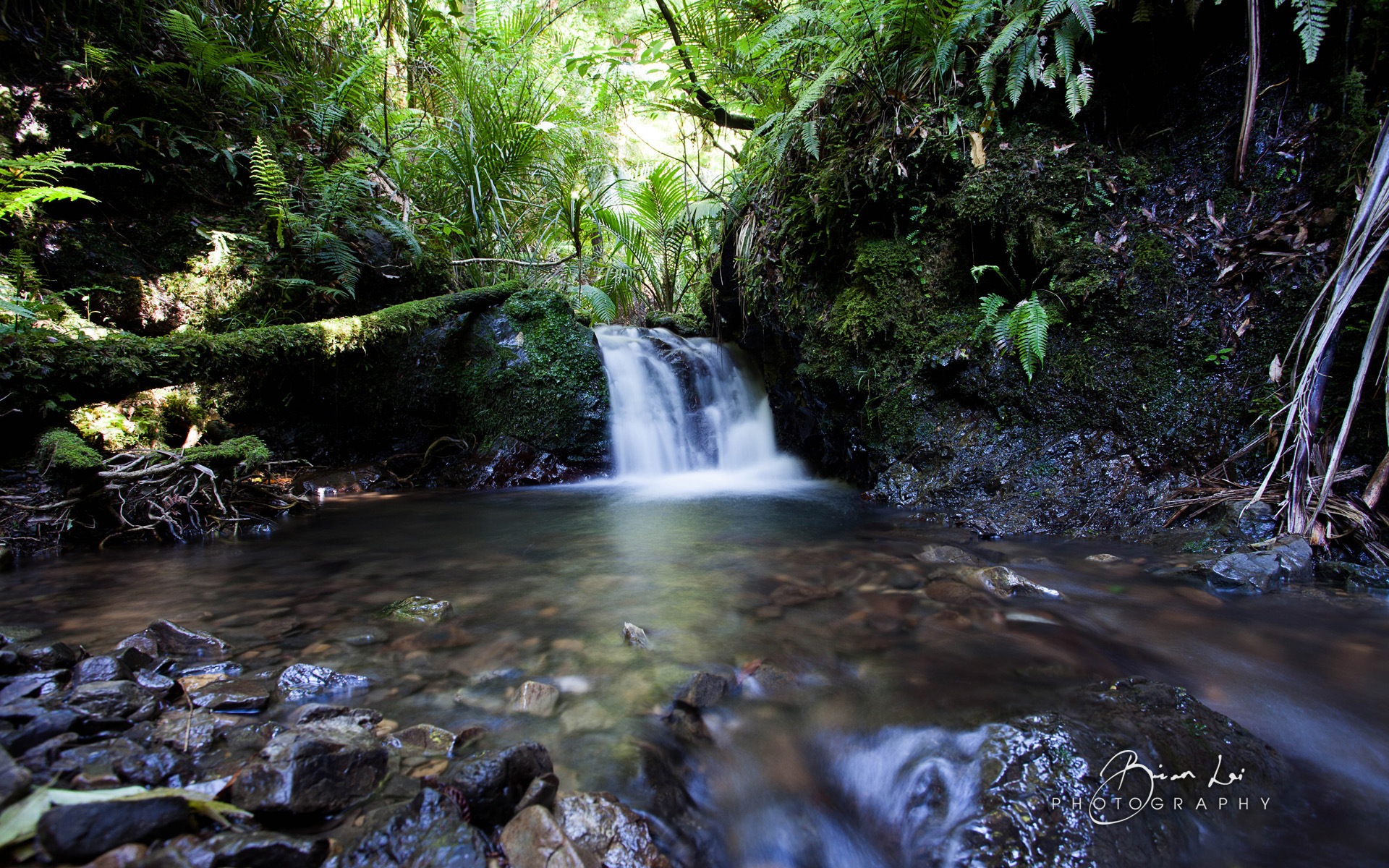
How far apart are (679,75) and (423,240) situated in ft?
11.1

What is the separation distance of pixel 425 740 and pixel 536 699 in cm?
32

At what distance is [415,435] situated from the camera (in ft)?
20.0

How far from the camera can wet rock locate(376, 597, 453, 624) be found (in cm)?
230

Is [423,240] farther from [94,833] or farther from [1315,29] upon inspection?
[1315,29]

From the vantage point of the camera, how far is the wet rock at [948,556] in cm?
283

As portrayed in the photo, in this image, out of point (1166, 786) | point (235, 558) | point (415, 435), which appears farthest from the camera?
point (415, 435)

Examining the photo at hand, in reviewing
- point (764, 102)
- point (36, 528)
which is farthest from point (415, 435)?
point (764, 102)

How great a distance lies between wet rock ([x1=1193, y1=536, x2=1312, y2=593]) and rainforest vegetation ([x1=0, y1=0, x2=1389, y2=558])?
8.6 inches

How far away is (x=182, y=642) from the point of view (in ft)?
6.34

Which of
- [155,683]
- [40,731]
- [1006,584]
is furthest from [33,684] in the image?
[1006,584]

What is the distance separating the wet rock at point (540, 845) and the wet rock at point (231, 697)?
911 millimetres

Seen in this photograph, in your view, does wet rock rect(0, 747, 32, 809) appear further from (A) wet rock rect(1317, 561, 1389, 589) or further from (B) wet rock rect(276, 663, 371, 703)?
(A) wet rock rect(1317, 561, 1389, 589)
